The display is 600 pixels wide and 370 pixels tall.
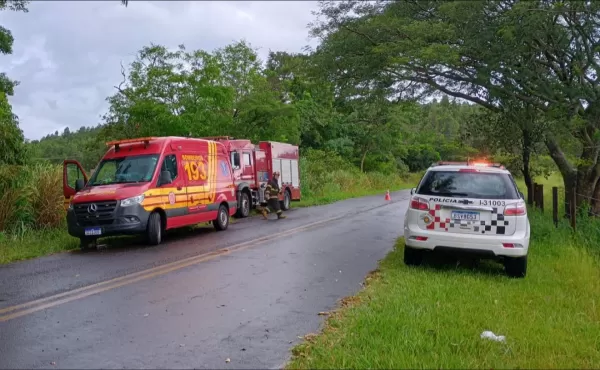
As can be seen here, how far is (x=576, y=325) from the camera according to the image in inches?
233

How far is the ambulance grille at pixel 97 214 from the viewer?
37.1 ft

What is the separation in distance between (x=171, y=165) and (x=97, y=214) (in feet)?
7.19

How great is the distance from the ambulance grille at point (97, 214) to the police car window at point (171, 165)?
66.3 inches

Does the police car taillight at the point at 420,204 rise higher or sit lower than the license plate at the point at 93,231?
higher

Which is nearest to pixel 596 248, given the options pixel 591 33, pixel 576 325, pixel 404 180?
pixel 591 33

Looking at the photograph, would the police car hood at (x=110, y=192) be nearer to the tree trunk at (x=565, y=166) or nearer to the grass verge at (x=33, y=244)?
the grass verge at (x=33, y=244)

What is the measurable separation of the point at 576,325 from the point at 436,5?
386 inches

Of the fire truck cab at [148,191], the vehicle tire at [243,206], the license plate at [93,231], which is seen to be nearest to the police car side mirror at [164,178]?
the fire truck cab at [148,191]

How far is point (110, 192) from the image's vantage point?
37.7 feet

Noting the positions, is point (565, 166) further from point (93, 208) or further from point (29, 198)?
point (29, 198)

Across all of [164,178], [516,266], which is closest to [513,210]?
[516,266]

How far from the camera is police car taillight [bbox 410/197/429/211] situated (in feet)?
27.6

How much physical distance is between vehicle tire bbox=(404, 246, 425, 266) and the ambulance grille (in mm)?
6242

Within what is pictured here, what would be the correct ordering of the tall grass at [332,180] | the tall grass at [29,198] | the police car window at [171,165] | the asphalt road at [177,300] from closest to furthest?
the asphalt road at [177,300] < the police car window at [171,165] < the tall grass at [29,198] < the tall grass at [332,180]
